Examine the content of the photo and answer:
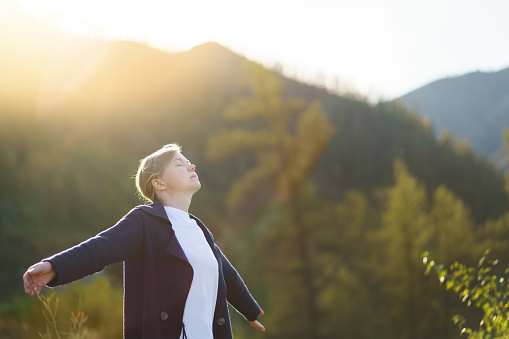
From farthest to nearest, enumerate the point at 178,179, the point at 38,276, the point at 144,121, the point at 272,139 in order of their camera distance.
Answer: the point at 144,121 < the point at 272,139 < the point at 178,179 < the point at 38,276

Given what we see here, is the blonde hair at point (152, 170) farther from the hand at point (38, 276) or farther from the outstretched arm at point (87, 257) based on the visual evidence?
the hand at point (38, 276)

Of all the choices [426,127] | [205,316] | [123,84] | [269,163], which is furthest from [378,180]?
[205,316]

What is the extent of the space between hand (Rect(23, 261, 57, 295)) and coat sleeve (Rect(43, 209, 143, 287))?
0.05ft

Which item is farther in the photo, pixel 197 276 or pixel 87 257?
pixel 197 276

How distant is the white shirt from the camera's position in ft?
6.11

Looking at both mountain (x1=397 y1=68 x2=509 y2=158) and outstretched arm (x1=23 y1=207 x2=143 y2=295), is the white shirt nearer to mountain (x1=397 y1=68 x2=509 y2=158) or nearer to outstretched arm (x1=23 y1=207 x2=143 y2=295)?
outstretched arm (x1=23 y1=207 x2=143 y2=295)

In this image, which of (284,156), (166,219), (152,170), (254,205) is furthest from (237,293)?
(254,205)

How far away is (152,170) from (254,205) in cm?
1376

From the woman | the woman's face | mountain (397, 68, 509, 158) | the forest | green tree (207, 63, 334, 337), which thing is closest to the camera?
the woman

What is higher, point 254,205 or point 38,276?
point 38,276

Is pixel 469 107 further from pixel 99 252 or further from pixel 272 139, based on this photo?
pixel 99 252

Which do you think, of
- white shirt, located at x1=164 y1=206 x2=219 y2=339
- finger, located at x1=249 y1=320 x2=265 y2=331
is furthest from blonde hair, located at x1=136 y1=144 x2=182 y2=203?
finger, located at x1=249 y1=320 x2=265 y2=331

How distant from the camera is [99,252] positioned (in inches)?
67.1

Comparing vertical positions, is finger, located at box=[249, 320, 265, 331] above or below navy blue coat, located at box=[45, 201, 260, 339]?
below
